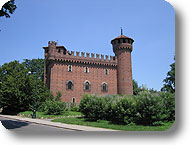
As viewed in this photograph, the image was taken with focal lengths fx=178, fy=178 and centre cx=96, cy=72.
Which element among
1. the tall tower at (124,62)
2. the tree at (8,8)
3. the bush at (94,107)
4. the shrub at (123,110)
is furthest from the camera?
the tall tower at (124,62)

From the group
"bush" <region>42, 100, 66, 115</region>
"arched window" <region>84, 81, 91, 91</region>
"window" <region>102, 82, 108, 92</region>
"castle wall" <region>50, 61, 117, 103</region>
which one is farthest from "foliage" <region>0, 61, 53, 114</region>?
"window" <region>102, 82, 108, 92</region>

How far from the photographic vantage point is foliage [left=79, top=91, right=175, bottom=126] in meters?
12.7

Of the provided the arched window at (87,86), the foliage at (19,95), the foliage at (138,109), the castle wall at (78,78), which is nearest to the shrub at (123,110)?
the foliage at (138,109)

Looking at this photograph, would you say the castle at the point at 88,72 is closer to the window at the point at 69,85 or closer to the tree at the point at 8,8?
the window at the point at 69,85

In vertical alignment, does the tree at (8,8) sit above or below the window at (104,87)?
above

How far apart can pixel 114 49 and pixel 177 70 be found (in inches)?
983

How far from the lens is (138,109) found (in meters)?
13.3

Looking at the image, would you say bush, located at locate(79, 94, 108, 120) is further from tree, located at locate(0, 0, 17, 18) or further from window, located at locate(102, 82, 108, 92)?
window, located at locate(102, 82, 108, 92)

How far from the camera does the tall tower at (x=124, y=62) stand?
3250 centimetres

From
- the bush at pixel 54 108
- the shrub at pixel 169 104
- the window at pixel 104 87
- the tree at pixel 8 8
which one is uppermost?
the tree at pixel 8 8

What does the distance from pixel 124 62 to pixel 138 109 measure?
66.3 ft

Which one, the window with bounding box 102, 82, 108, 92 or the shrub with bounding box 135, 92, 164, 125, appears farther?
the window with bounding box 102, 82, 108, 92

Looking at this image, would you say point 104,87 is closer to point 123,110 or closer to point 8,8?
point 123,110

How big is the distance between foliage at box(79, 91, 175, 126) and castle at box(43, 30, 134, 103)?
14.6 metres
